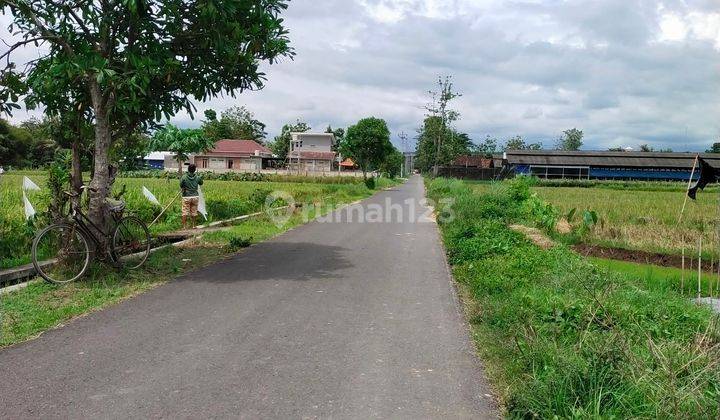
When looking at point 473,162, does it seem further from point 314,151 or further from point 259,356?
point 259,356

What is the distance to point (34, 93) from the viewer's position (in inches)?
355

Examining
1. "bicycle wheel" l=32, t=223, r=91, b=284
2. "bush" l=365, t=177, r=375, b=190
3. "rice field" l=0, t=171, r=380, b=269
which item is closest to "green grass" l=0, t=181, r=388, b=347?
"bicycle wheel" l=32, t=223, r=91, b=284

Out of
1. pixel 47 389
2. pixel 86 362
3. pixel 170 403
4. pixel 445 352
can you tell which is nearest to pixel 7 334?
pixel 86 362

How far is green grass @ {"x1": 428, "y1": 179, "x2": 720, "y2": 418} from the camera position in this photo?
3637mm

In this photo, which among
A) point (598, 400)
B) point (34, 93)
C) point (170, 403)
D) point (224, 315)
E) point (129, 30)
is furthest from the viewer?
point (34, 93)

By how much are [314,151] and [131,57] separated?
6608 cm

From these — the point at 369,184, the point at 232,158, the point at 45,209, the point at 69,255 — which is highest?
the point at 232,158

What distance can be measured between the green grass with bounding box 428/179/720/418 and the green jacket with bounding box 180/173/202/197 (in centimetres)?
758

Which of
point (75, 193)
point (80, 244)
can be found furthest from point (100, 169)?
point (80, 244)

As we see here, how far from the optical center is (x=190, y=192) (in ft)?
45.2

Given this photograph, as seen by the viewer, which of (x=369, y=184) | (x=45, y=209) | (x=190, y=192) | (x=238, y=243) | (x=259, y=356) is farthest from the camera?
(x=369, y=184)

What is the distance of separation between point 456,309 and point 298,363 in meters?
2.92

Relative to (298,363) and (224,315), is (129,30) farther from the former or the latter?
(298,363)

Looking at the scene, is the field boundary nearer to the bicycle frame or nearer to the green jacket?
the green jacket
